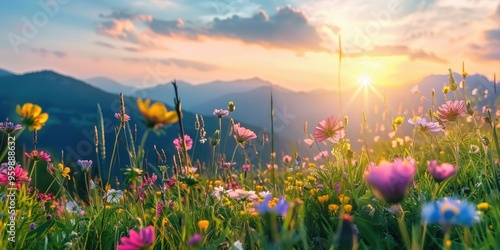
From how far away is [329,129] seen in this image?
3289 millimetres

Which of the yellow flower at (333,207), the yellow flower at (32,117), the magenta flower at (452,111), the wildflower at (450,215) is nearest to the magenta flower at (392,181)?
the wildflower at (450,215)

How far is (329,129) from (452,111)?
83cm

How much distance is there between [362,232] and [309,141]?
2.70m

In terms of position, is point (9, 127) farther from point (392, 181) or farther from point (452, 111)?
point (452, 111)

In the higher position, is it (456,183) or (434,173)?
(434,173)

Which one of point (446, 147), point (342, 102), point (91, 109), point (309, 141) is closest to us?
point (342, 102)

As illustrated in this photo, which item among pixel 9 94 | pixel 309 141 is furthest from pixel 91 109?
pixel 309 141

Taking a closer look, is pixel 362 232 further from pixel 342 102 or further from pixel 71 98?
pixel 71 98

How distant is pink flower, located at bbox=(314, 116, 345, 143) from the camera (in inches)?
129

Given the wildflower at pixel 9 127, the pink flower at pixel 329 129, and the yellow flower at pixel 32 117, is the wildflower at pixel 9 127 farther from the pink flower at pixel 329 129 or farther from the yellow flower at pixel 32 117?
the pink flower at pixel 329 129

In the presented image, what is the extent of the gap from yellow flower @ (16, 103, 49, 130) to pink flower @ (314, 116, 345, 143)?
181 centimetres

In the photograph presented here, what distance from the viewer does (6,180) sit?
10.9 ft

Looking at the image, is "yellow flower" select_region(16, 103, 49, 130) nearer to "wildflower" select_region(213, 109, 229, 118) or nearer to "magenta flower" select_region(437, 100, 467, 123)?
"wildflower" select_region(213, 109, 229, 118)

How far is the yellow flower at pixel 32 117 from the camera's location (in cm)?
209
